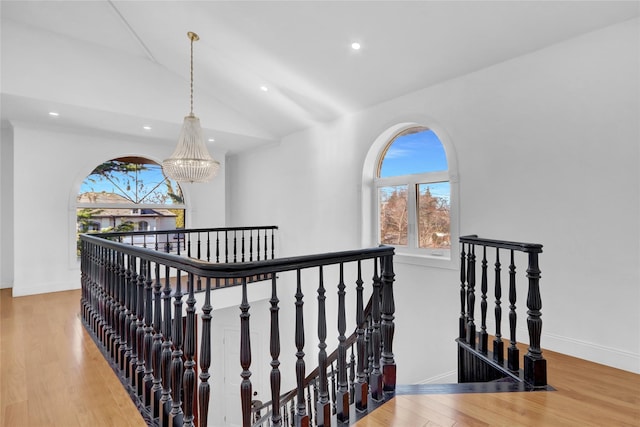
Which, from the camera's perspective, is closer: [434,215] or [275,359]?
[275,359]

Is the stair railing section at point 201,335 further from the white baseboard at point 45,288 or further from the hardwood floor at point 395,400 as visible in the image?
the white baseboard at point 45,288

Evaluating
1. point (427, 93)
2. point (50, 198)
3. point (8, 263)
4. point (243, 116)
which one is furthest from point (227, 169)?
point (427, 93)

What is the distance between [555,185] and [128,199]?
6.43m

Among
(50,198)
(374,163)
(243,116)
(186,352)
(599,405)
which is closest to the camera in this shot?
(186,352)

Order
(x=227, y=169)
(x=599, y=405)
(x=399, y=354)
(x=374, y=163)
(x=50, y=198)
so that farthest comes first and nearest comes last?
(x=227, y=169), (x=50, y=198), (x=374, y=163), (x=399, y=354), (x=599, y=405)

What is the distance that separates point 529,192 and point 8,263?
25.2 ft

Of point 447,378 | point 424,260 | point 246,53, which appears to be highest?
point 246,53

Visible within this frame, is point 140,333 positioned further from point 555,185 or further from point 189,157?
point 555,185

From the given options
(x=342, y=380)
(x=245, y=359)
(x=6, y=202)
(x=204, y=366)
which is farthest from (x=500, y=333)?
(x=6, y=202)

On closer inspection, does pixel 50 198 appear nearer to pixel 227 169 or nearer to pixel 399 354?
pixel 227 169

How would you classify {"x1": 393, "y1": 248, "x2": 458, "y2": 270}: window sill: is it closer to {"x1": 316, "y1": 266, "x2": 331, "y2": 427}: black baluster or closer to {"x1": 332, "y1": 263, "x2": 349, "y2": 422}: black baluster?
{"x1": 332, "y1": 263, "x2": 349, "y2": 422}: black baluster

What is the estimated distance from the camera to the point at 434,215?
13.2 feet

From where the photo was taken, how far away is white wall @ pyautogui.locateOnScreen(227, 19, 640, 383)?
2570 mm

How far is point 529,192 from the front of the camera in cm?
306
